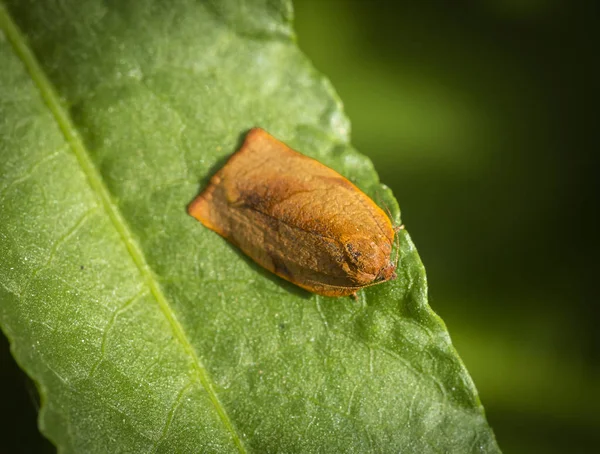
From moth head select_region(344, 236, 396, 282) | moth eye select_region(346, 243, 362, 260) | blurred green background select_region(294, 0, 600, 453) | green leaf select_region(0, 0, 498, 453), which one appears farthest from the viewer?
blurred green background select_region(294, 0, 600, 453)

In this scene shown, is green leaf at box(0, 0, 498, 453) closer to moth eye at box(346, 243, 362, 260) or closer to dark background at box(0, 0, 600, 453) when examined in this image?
moth eye at box(346, 243, 362, 260)

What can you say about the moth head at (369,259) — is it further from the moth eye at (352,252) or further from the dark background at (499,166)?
the dark background at (499,166)

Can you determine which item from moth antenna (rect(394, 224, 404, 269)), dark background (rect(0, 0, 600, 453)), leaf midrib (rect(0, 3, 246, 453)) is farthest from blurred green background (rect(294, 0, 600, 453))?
leaf midrib (rect(0, 3, 246, 453))

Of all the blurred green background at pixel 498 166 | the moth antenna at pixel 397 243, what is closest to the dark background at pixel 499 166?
the blurred green background at pixel 498 166

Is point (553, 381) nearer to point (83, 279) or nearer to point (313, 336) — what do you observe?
point (313, 336)

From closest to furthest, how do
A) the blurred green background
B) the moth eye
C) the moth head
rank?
the moth head < the moth eye < the blurred green background

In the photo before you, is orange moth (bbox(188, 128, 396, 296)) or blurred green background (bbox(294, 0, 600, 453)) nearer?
orange moth (bbox(188, 128, 396, 296))

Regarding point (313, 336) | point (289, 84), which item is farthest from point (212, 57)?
point (313, 336)

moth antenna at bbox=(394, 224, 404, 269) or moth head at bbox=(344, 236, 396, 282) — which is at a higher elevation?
moth antenna at bbox=(394, 224, 404, 269)
